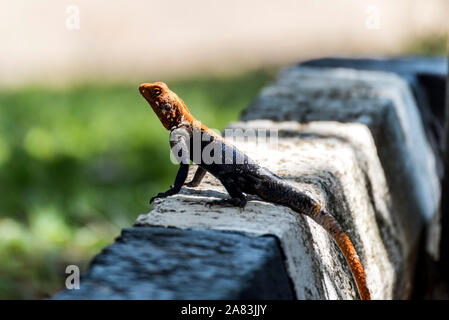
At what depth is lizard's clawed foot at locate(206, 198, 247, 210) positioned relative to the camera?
222 cm

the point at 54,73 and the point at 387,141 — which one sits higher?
the point at 54,73

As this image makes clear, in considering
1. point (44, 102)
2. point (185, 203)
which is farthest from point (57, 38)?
point (185, 203)

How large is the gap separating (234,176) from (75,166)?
293 centimetres

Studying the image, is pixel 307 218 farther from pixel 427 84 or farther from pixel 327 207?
pixel 427 84

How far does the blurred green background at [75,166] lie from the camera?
3.85m

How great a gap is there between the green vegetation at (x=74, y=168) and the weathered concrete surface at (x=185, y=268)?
1771mm

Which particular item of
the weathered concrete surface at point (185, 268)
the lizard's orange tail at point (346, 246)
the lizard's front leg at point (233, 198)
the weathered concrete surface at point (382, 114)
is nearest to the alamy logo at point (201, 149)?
the lizard's front leg at point (233, 198)

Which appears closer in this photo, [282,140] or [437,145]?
[282,140]

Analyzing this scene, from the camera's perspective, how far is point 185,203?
2.24m

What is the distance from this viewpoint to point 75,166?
16.6 feet

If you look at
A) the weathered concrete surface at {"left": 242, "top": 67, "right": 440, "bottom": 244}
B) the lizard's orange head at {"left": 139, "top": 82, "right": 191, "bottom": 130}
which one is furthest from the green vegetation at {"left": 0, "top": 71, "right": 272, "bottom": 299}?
the lizard's orange head at {"left": 139, "top": 82, "right": 191, "bottom": 130}

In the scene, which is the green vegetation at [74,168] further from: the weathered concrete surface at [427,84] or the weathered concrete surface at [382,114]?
the weathered concrete surface at [427,84]
